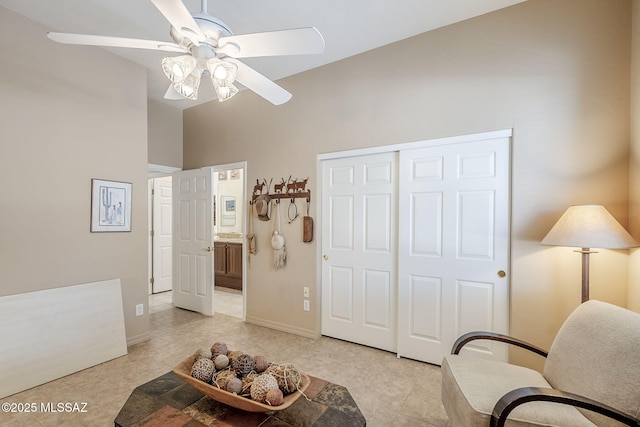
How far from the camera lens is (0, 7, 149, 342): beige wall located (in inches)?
90.4

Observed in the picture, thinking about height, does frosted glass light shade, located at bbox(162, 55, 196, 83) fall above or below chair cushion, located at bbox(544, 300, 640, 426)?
above

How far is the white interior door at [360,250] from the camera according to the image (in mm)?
2875

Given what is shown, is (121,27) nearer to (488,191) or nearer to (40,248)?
(40,248)

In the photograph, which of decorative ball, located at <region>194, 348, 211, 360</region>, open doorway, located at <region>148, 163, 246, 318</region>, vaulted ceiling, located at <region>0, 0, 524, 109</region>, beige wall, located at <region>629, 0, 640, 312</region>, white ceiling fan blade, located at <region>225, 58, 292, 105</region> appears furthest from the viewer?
open doorway, located at <region>148, 163, 246, 318</region>

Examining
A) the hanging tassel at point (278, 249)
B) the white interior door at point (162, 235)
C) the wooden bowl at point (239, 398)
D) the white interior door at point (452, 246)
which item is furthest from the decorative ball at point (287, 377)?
the white interior door at point (162, 235)

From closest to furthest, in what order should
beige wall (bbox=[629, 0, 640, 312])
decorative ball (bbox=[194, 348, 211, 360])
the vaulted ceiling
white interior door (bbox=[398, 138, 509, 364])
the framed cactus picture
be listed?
decorative ball (bbox=[194, 348, 211, 360]) < beige wall (bbox=[629, 0, 640, 312]) < the vaulted ceiling < white interior door (bbox=[398, 138, 509, 364]) < the framed cactus picture

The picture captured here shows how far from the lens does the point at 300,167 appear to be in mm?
3326

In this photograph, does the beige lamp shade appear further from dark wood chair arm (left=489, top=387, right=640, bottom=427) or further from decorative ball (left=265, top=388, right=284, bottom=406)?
decorative ball (left=265, top=388, right=284, bottom=406)

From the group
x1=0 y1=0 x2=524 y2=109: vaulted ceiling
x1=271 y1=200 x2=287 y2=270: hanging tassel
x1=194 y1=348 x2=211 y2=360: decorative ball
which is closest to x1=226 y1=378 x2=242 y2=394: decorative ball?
x1=194 y1=348 x2=211 y2=360: decorative ball

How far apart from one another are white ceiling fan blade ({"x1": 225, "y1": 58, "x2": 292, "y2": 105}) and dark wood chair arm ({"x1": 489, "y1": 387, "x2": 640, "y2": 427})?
193cm

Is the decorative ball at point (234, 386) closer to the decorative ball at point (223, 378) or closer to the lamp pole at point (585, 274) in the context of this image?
the decorative ball at point (223, 378)

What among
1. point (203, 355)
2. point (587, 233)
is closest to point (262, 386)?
point (203, 355)

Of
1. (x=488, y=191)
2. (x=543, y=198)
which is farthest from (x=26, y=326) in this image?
(x=543, y=198)

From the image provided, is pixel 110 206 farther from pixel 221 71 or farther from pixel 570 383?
pixel 570 383
